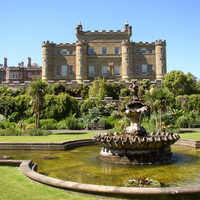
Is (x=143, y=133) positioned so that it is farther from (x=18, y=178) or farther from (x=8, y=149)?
(x=8, y=149)

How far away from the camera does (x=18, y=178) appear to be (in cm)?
763

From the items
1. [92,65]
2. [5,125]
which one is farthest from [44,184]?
[92,65]

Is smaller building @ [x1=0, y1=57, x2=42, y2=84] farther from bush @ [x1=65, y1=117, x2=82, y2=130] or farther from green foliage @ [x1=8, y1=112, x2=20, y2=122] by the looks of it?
bush @ [x1=65, y1=117, x2=82, y2=130]

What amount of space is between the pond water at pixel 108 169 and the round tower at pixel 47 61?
44657mm

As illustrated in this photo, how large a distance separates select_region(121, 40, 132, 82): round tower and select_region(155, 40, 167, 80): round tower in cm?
594

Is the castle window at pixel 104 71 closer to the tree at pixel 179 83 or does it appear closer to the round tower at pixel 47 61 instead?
the round tower at pixel 47 61

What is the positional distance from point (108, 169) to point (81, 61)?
47.0 metres

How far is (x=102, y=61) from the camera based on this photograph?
5684cm

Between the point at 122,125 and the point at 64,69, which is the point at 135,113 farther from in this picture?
the point at 64,69

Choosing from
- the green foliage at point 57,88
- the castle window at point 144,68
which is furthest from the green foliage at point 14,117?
the castle window at point 144,68

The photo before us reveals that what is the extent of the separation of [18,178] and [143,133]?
6.61 meters

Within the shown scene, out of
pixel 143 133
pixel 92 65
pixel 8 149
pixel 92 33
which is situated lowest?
pixel 8 149

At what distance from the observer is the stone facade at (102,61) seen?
182ft

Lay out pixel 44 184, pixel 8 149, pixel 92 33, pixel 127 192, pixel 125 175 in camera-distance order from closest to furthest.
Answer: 1. pixel 127 192
2. pixel 44 184
3. pixel 125 175
4. pixel 8 149
5. pixel 92 33
